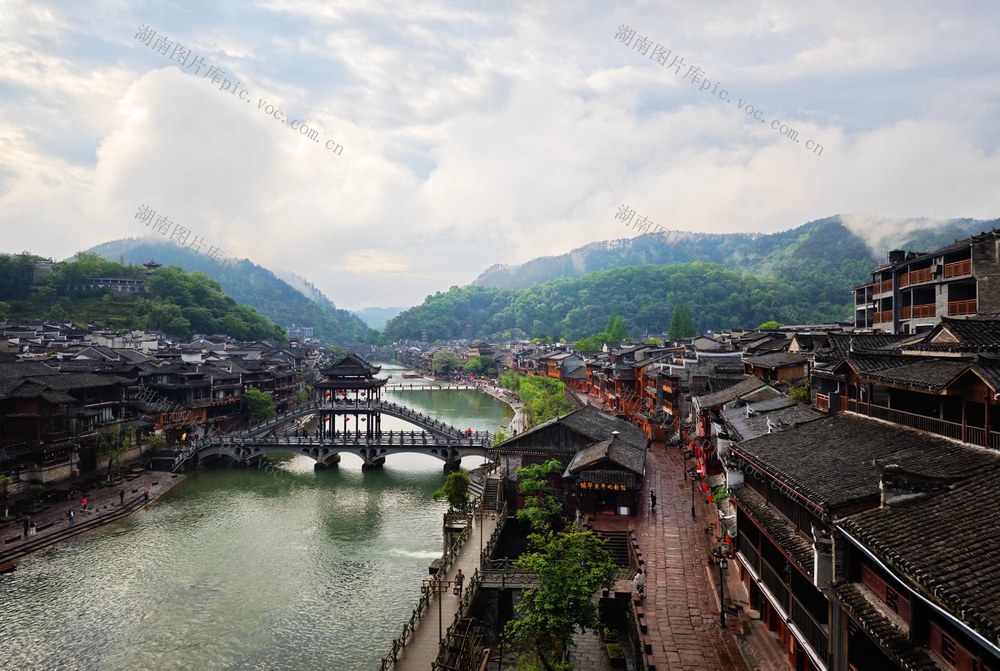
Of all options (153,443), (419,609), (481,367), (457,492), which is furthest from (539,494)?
(481,367)

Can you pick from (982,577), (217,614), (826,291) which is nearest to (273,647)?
(217,614)

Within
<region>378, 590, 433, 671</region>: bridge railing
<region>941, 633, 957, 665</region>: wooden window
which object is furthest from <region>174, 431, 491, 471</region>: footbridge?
<region>941, 633, 957, 665</region>: wooden window

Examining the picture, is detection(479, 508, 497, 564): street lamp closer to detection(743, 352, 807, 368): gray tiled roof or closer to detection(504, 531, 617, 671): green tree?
detection(504, 531, 617, 671): green tree

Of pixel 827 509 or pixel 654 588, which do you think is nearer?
pixel 827 509

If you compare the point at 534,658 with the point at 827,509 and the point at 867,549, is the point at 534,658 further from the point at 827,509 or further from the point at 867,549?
the point at 867,549

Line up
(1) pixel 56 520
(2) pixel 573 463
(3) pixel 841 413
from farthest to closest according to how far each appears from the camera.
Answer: (1) pixel 56 520
(2) pixel 573 463
(3) pixel 841 413

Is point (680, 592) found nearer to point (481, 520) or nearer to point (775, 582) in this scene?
point (775, 582)

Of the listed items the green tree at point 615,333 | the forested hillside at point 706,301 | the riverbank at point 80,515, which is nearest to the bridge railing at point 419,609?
the riverbank at point 80,515

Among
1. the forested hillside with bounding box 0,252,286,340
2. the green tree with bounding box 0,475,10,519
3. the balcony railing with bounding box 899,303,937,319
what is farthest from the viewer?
the forested hillside with bounding box 0,252,286,340
